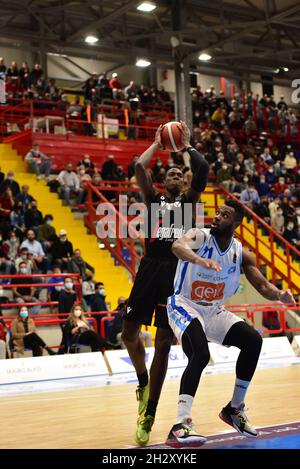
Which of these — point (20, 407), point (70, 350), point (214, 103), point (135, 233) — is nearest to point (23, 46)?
point (214, 103)

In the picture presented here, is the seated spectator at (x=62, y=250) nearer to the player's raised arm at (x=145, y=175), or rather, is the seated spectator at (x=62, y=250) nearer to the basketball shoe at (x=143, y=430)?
the player's raised arm at (x=145, y=175)

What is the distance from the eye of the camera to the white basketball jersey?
251 inches

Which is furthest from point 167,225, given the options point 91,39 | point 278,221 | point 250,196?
point 91,39

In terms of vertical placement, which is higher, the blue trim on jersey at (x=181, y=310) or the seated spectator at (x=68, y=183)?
the seated spectator at (x=68, y=183)

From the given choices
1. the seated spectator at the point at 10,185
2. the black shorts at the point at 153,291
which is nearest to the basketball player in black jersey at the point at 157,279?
the black shorts at the point at 153,291

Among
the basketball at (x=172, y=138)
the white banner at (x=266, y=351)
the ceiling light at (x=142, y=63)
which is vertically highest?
the ceiling light at (x=142, y=63)

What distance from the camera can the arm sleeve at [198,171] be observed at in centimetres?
677

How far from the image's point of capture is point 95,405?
9.88 m

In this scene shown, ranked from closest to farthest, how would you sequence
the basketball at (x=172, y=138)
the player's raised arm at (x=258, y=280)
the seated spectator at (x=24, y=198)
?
the player's raised arm at (x=258, y=280), the basketball at (x=172, y=138), the seated spectator at (x=24, y=198)

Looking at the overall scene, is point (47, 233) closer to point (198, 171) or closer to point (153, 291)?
point (153, 291)

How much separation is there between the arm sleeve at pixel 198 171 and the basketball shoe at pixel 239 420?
6.36 feet

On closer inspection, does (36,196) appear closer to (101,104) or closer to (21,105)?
(21,105)
